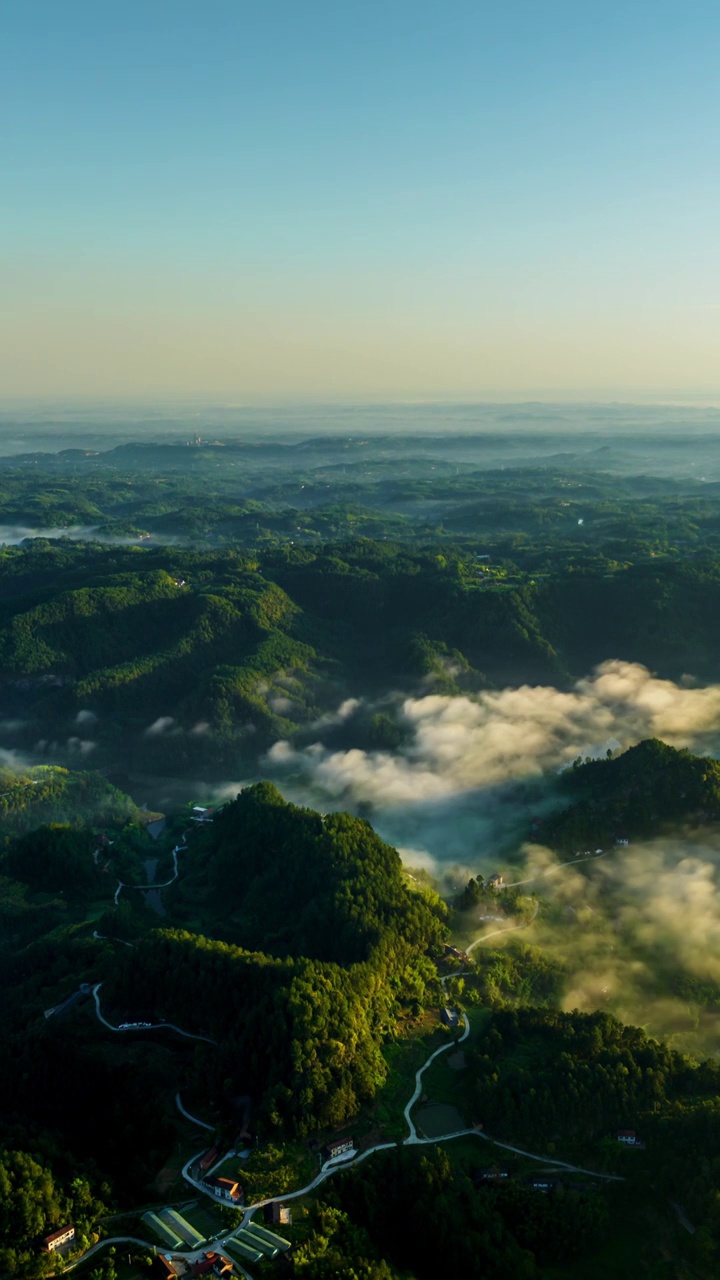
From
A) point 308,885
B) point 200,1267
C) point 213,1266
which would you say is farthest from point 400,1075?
point 308,885

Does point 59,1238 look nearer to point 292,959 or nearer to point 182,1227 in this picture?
point 182,1227

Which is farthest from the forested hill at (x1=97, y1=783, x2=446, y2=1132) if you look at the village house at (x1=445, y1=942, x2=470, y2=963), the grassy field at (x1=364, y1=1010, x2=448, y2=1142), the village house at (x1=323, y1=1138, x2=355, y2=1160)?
the village house at (x1=323, y1=1138, x2=355, y2=1160)

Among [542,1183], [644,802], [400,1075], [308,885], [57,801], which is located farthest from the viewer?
[57,801]

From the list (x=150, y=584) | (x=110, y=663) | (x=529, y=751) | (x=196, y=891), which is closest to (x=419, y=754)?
(x=529, y=751)

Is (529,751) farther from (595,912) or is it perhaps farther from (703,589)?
(703,589)

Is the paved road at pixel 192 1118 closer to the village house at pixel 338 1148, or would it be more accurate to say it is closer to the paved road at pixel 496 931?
the village house at pixel 338 1148

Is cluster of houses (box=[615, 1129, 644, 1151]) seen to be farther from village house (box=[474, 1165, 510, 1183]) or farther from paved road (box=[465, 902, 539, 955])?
paved road (box=[465, 902, 539, 955])
